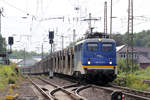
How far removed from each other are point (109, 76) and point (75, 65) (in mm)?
3959

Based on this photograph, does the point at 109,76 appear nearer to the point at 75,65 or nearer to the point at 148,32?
the point at 75,65

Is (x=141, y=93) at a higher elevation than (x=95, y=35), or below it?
below

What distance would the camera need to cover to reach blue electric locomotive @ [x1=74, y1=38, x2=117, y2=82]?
2092 centimetres

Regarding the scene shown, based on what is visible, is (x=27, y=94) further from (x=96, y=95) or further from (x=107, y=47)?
(x=107, y=47)

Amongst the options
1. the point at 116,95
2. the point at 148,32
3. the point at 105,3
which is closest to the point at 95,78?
the point at 116,95

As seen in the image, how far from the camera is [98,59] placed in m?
21.2

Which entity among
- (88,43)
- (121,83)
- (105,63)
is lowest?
(121,83)

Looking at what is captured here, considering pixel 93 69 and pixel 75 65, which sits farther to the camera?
pixel 75 65

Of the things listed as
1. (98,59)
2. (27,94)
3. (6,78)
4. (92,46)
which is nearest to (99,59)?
(98,59)

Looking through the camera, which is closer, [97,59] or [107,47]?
[97,59]

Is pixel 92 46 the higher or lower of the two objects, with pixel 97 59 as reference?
higher

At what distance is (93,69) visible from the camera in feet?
68.6

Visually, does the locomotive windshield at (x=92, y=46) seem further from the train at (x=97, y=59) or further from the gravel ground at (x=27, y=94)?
the gravel ground at (x=27, y=94)

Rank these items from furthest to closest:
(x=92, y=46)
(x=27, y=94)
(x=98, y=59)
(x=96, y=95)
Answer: (x=92, y=46) < (x=98, y=59) < (x=27, y=94) < (x=96, y=95)
